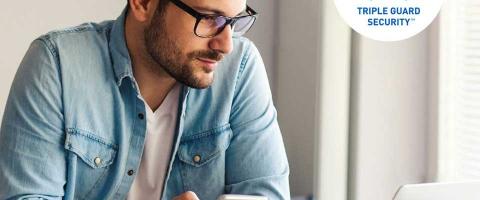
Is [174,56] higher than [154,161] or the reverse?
higher

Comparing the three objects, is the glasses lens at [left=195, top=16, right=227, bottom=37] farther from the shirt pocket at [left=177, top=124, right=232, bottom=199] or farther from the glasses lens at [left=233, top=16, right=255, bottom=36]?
the shirt pocket at [left=177, top=124, right=232, bottom=199]

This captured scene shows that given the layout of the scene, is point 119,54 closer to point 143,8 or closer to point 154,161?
point 143,8

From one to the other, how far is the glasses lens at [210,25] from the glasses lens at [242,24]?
1.5 inches

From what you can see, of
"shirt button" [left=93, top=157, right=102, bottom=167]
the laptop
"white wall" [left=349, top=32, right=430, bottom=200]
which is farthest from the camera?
"white wall" [left=349, top=32, right=430, bottom=200]

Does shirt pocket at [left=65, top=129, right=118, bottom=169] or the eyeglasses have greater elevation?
the eyeglasses

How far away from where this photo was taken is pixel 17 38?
195 cm
